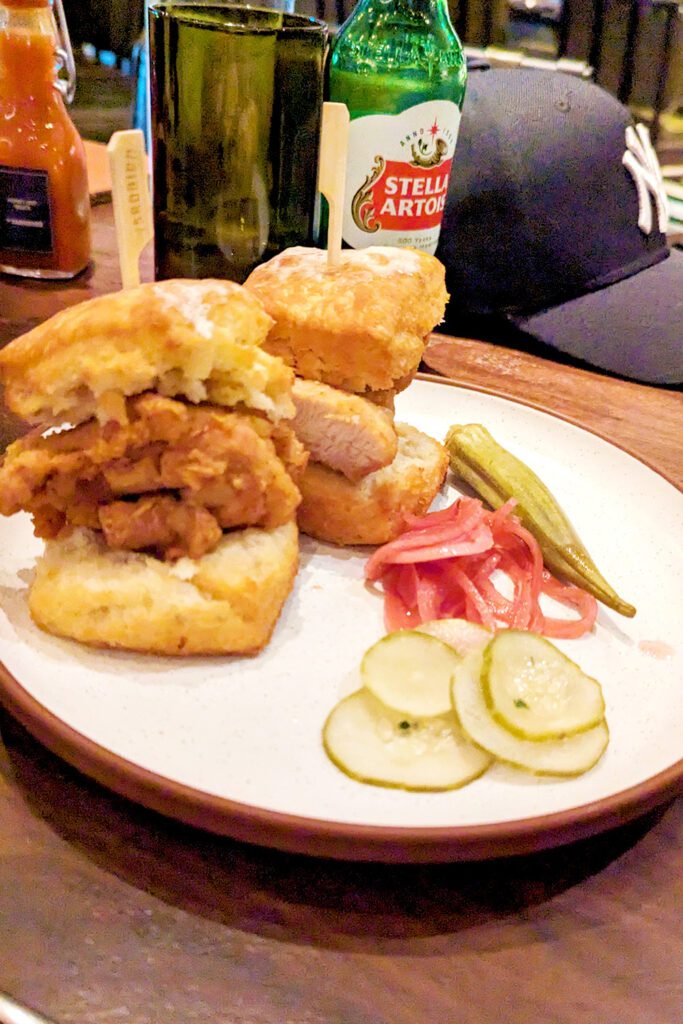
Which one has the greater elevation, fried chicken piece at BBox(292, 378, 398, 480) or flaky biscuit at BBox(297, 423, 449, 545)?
fried chicken piece at BBox(292, 378, 398, 480)

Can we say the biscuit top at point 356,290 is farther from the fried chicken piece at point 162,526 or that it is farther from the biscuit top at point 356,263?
the fried chicken piece at point 162,526

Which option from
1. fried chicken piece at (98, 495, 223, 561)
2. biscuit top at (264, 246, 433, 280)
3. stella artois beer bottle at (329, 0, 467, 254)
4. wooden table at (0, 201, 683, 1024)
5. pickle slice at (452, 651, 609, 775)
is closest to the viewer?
wooden table at (0, 201, 683, 1024)

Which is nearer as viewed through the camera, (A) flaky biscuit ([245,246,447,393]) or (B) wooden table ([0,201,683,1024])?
(B) wooden table ([0,201,683,1024])

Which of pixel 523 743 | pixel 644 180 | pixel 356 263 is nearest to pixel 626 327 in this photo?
pixel 644 180

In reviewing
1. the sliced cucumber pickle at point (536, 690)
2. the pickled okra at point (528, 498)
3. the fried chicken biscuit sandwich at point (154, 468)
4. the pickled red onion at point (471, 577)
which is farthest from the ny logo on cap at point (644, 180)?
the sliced cucumber pickle at point (536, 690)

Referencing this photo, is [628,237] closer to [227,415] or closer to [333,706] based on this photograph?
[227,415]

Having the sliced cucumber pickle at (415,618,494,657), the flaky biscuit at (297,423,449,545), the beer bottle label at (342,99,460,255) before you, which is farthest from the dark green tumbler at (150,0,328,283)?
the sliced cucumber pickle at (415,618,494,657)

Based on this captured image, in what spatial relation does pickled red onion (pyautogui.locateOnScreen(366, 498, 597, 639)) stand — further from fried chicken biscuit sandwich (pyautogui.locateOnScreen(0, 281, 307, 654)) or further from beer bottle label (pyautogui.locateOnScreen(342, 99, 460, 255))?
beer bottle label (pyautogui.locateOnScreen(342, 99, 460, 255))

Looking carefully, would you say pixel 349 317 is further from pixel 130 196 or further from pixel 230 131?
pixel 230 131
